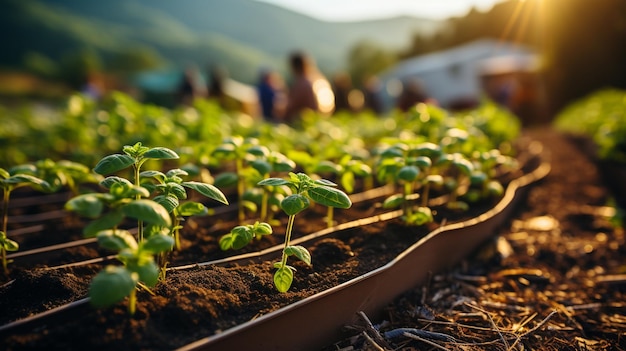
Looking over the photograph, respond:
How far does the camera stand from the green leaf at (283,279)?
184cm

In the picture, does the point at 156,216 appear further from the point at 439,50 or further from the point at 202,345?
the point at 439,50

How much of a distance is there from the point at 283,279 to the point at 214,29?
160697 mm

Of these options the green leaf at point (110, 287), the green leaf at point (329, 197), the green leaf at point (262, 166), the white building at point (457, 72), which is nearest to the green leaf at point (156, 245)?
the green leaf at point (110, 287)

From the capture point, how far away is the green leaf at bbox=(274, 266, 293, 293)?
6.03 ft

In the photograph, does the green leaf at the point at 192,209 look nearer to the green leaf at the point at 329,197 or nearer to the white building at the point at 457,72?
the green leaf at the point at 329,197

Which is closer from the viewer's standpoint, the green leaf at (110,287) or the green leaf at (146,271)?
the green leaf at (110,287)

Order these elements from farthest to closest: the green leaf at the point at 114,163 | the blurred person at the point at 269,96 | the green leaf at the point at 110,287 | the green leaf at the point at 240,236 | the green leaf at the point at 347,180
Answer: the blurred person at the point at 269,96
the green leaf at the point at 347,180
the green leaf at the point at 240,236
the green leaf at the point at 114,163
the green leaf at the point at 110,287

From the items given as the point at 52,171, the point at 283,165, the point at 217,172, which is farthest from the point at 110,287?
the point at 217,172

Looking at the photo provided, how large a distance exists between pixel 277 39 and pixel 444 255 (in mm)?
142995

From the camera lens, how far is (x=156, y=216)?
143cm

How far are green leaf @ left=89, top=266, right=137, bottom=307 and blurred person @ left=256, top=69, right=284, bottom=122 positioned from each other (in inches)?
260

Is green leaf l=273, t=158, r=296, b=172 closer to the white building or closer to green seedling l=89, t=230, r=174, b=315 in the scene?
green seedling l=89, t=230, r=174, b=315

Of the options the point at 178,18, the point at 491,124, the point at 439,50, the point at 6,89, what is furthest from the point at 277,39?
the point at 491,124

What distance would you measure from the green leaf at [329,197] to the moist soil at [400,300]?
0.41 meters
